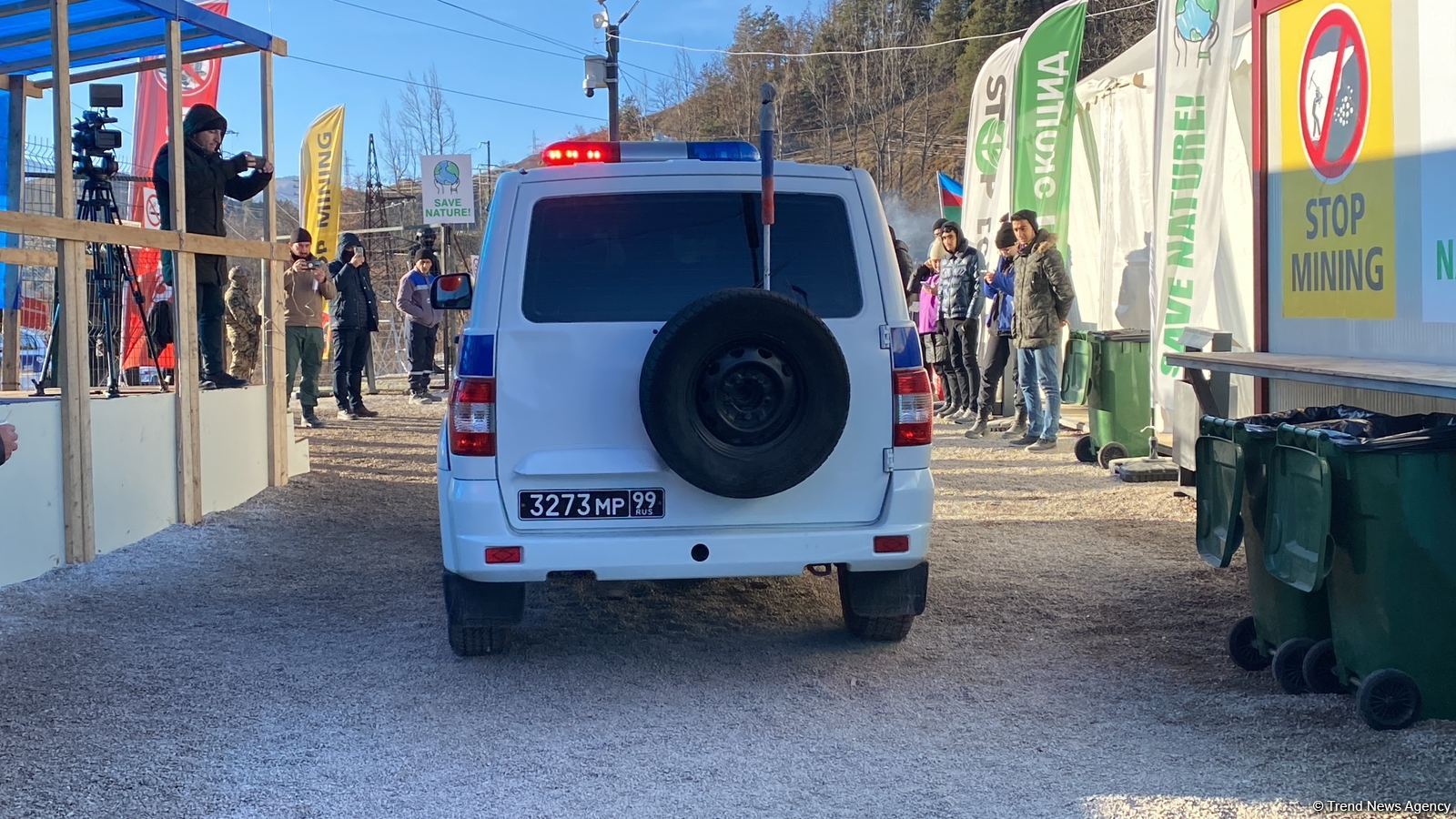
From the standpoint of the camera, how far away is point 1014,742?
4.09 m

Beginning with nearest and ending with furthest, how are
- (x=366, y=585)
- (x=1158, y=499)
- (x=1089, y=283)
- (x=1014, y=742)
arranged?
(x=1014, y=742) → (x=366, y=585) → (x=1158, y=499) → (x=1089, y=283)

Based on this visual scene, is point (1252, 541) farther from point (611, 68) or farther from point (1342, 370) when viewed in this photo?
point (611, 68)

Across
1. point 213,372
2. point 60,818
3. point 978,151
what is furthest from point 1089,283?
point 60,818

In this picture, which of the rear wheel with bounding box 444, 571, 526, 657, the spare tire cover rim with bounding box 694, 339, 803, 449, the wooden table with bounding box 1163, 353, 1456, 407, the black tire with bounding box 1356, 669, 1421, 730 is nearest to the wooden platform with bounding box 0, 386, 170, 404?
the rear wheel with bounding box 444, 571, 526, 657

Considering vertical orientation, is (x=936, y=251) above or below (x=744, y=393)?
above

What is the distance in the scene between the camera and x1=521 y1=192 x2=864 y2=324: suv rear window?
15.3ft

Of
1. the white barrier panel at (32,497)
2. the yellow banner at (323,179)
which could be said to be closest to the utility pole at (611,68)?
the yellow banner at (323,179)

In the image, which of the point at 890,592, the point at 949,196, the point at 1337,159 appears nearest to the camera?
the point at 890,592

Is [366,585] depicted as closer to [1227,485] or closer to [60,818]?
[60,818]

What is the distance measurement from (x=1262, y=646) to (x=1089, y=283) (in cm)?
1076

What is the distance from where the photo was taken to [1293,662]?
4426 mm

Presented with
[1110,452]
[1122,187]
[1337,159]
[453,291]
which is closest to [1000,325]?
[1110,452]

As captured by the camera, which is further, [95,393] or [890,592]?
[95,393]

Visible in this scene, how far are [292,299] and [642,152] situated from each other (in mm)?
9289
